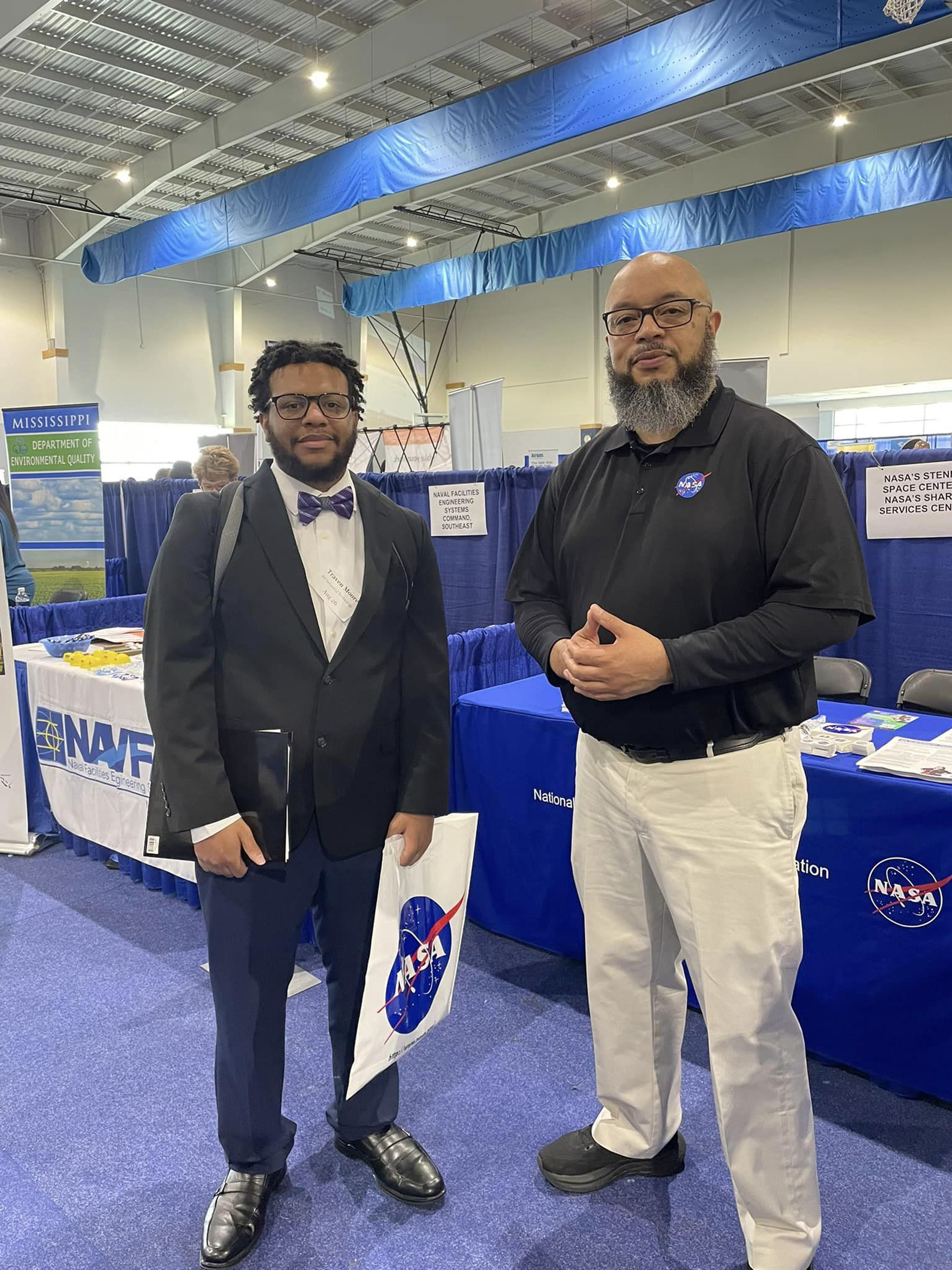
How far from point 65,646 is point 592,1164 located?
283 cm

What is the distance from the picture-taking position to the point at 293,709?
1464mm

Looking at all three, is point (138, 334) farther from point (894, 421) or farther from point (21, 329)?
point (894, 421)

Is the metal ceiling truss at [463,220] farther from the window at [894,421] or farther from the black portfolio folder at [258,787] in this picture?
the black portfolio folder at [258,787]

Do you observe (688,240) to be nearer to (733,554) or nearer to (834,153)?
(834,153)

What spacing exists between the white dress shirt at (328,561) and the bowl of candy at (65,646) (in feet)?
7.52

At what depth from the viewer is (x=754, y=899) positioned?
1344 millimetres

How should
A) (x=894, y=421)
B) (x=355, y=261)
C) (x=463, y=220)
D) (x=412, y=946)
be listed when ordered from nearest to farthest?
(x=412, y=946) → (x=894, y=421) → (x=463, y=220) → (x=355, y=261)

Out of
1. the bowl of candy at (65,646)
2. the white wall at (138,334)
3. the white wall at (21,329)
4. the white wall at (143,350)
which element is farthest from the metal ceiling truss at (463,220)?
the bowl of candy at (65,646)

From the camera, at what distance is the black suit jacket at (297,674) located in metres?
1.40

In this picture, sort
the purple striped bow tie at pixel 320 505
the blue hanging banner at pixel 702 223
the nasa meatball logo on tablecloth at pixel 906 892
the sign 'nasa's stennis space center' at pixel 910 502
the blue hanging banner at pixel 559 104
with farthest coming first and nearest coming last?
1. the blue hanging banner at pixel 702 223
2. the blue hanging banner at pixel 559 104
3. the sign 'nasa's stennis space center' at pixel 910 502
4. the nasa meatball logo on tablecloth at pixel 906 892
5. the purple striped bow tie at pixel 320 505

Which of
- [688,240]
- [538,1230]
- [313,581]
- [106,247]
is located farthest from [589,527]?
[106,247]

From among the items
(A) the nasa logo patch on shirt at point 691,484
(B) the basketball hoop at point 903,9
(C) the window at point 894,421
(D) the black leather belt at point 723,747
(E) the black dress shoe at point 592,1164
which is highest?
(B) the basketball hoop at point 903,9

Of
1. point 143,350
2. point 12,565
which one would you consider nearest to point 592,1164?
point 12,565

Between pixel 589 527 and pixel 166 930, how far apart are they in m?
2.13
